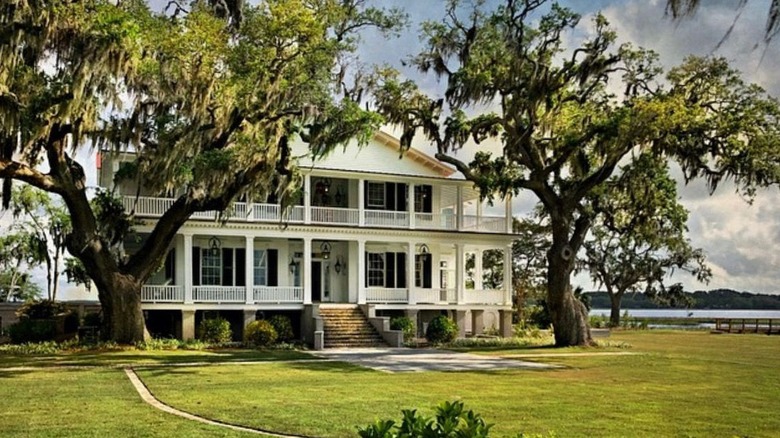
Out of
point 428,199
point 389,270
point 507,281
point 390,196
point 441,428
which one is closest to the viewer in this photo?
point 441,428

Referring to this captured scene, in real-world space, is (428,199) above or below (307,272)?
above

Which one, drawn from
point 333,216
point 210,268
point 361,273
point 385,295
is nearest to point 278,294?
point 210,268

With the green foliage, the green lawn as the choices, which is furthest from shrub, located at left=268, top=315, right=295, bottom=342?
the green foliage

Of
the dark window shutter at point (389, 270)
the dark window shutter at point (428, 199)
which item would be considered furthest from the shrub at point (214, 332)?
the dark window shutter at point (428, 199)

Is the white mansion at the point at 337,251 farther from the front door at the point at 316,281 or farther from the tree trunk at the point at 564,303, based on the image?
the tree trunk at the point at 564,303

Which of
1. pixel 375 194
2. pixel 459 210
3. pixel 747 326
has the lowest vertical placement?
pixel 747 326

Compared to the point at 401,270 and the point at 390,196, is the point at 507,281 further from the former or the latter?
the point at 390,196

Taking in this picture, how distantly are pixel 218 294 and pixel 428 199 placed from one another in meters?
9.73

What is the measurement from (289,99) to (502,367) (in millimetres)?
9576

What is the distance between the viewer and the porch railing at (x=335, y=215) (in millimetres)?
31078

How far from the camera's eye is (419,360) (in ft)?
74.1

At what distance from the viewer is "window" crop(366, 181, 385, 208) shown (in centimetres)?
3331

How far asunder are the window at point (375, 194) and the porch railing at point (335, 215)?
1804mm

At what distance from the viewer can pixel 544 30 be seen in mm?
26266
